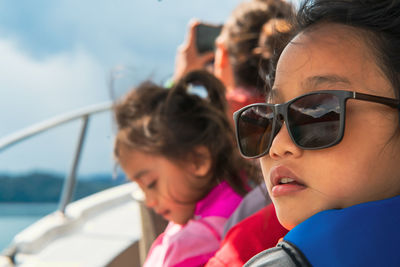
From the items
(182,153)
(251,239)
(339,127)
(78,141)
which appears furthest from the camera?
(78,141)

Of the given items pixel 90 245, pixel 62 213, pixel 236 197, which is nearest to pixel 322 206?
pixel 236 197

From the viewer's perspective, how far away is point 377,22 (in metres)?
0.88

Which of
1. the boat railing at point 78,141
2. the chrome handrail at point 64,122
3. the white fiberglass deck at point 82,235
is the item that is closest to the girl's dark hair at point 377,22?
the boat railing at point 78,141

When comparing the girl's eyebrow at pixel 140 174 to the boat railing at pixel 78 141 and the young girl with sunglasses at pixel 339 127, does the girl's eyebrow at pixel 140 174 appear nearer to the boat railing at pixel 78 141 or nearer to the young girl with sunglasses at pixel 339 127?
the boat railing at pixel 78 141

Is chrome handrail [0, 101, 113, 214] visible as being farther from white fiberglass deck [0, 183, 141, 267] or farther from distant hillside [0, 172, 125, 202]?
distant hillside [0, 172, 125, 202]

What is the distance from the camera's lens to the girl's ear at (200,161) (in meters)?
1.95

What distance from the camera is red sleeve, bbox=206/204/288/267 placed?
1124 millimetres

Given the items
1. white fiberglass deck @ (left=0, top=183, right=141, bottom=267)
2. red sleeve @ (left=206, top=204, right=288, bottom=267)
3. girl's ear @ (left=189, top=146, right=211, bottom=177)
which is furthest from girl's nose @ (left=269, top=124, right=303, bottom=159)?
white fiberglass deck @ (left=0, top=183, right=141, bottom=267)

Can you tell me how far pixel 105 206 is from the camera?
3.53m

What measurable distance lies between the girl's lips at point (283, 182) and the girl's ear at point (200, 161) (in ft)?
3.47

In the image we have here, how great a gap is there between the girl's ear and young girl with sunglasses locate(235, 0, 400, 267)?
1.04m

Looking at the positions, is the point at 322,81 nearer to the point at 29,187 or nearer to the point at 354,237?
the point at 354,237

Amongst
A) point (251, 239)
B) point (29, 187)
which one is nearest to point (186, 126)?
point (251, 239)

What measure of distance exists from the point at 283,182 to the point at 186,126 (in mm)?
1145
